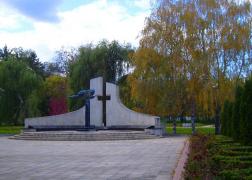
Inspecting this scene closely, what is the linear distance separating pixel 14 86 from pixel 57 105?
13.1 m

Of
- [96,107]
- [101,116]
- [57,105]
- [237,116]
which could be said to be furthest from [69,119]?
[237,116]

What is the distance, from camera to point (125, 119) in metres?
35.9

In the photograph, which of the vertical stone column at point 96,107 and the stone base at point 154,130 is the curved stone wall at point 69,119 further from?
the stone base at point 154,130

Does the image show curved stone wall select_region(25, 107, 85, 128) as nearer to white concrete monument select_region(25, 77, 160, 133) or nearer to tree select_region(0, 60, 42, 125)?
white concrete monument select_region(25, 77, 160, 133)

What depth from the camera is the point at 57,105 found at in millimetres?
58969

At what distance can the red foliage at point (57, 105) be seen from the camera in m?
58.4

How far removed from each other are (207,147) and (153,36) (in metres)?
19.7

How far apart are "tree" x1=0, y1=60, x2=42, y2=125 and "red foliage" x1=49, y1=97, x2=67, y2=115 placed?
10.7 m

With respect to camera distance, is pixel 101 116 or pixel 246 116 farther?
pixel 101 116

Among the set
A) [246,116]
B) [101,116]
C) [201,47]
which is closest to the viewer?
[246,116]

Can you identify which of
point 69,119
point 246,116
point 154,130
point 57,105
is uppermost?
point 57,105

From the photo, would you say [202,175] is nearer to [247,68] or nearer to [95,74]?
[247,68]

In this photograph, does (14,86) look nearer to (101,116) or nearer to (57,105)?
(57,105)

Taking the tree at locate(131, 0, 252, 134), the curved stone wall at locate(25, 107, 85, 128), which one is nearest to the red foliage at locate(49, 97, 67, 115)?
the curved stone wall at locate(25, 107, 85, 128)
